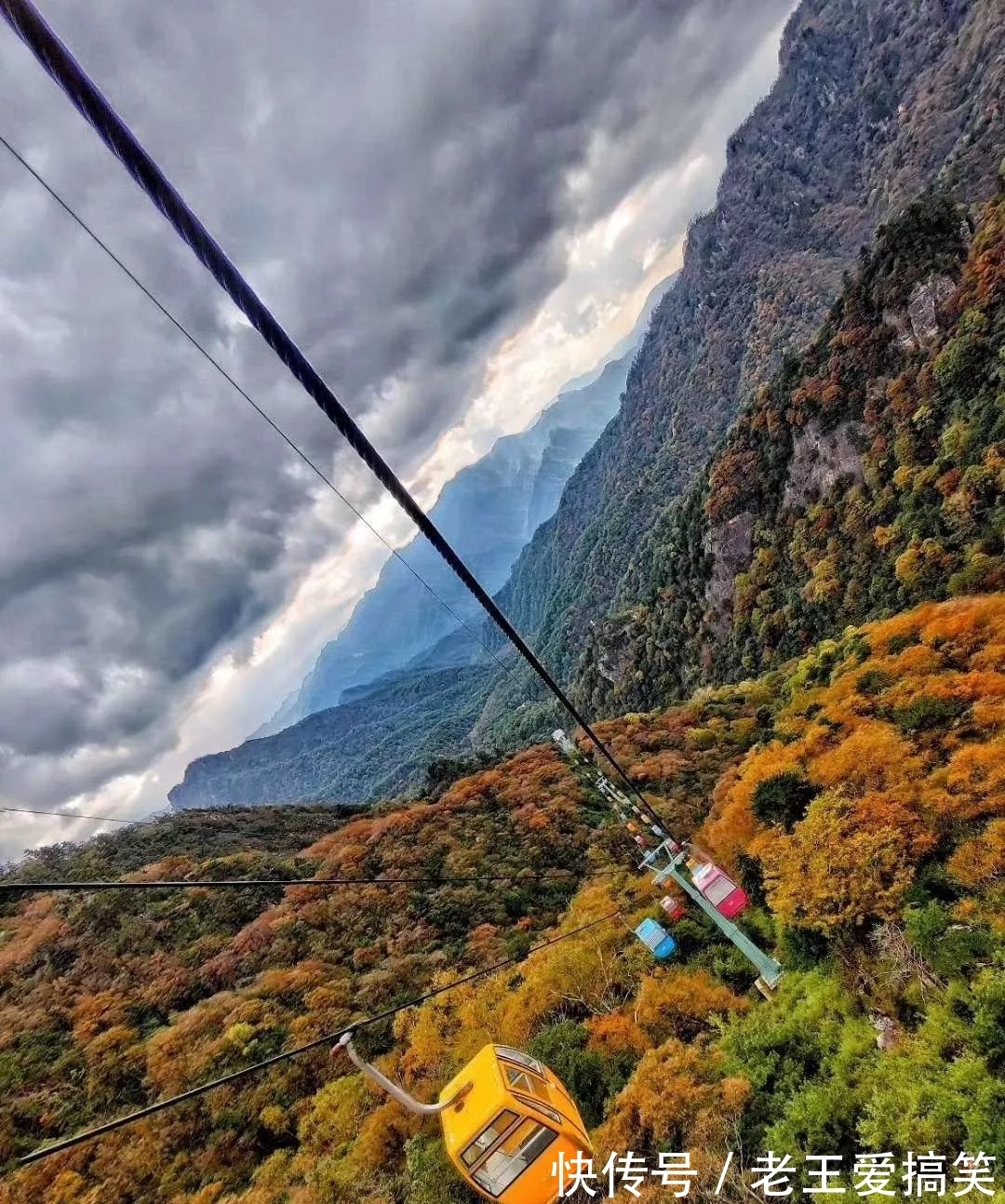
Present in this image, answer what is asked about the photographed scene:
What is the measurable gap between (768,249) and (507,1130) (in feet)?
663

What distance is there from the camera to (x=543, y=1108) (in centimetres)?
1149

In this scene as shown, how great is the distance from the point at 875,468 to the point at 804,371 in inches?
717

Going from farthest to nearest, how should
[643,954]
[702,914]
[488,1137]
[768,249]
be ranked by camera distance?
[768,249]
[702,914]
[643,954]
[488,1137]

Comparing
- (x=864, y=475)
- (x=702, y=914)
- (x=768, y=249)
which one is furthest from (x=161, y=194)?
(x=768, y=249)

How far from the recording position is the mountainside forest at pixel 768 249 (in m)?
93.2

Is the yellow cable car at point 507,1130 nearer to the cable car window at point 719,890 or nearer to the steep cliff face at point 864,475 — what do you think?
the cable car window at point 719,890

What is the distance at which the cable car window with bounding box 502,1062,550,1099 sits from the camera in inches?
446

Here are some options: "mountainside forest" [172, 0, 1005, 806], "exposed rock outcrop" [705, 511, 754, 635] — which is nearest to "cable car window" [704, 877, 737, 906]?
"exposed rock outcrop" [705, 511, 754, 635]

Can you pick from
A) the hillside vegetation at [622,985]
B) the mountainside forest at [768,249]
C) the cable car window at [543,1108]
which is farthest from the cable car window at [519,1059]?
the mountainside forest at [768,249]

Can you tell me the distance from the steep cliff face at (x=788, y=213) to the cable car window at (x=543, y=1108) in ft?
331

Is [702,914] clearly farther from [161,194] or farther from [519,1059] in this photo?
[161,194]

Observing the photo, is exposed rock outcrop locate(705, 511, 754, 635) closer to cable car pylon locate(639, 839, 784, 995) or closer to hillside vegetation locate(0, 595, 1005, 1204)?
hillside vegetation locate(0, 595, 1005, 1204)

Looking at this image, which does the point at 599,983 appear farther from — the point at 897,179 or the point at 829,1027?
the point at 897,179

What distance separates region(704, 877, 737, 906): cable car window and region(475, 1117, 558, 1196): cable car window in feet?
25.5
